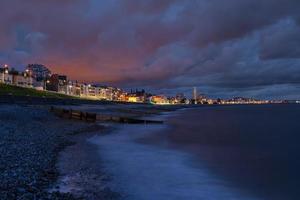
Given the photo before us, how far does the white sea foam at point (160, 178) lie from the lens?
46.6 feet

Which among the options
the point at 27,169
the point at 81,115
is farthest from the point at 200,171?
Answer: the point at 81,115

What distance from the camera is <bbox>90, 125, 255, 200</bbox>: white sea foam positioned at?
46.6ft

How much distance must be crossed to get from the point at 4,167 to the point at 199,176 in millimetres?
9784

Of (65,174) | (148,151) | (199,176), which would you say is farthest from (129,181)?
(148,151)

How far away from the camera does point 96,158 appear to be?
21719 mm

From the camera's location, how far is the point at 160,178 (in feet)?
55.4

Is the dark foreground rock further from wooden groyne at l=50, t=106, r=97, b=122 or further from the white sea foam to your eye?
wooden groyne at l=50, t=106, r=97, b=122

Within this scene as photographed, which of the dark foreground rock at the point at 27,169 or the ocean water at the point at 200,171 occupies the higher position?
the dark foreground rock at the point at 27,169

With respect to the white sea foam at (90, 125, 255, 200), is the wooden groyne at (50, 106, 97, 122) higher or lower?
higher

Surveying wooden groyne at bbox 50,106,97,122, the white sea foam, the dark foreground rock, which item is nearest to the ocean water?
the white sea foam

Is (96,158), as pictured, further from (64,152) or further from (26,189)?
(26,189)

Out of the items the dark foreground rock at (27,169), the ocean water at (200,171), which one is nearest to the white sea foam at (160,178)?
the ocean water at (200,171)

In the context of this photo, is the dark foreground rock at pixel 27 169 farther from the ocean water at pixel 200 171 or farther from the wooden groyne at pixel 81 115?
the wooden groyne at pixel 81 115

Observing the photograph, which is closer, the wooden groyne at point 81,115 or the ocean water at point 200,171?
the ocean water at point 200,171
